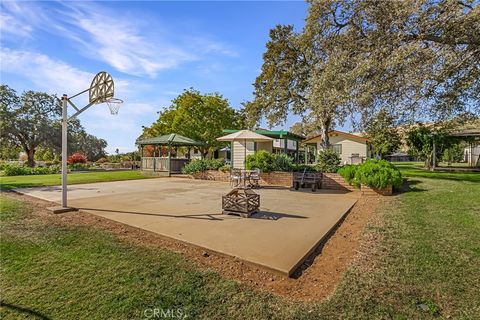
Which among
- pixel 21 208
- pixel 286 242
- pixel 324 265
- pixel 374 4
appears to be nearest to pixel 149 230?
pixel 286 242

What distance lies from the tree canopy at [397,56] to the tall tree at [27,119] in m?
30.9

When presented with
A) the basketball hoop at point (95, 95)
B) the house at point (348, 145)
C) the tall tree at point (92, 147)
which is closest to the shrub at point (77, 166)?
the tall tree at point (92, 147)

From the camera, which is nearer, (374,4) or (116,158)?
(374,4)

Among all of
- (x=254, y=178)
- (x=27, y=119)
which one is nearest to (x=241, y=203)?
(x=254, y=178)

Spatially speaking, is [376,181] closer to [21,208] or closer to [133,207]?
[133,207]

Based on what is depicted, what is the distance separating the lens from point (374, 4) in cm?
959

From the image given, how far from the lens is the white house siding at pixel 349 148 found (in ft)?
88.1

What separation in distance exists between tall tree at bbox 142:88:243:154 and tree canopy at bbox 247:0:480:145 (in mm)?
12607

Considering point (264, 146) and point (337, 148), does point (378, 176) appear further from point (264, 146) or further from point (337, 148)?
point (337, 148)

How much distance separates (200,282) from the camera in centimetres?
304

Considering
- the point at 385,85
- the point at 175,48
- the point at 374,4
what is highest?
the point at 374,4

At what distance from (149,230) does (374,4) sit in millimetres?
11008

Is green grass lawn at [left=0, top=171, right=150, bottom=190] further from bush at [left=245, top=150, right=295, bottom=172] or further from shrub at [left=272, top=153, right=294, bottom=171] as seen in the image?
shrub at [left=272, top=153, right=294, bottom=171]

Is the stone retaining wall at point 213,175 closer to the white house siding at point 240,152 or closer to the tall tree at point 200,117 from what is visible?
the white house siding at point 240,152
